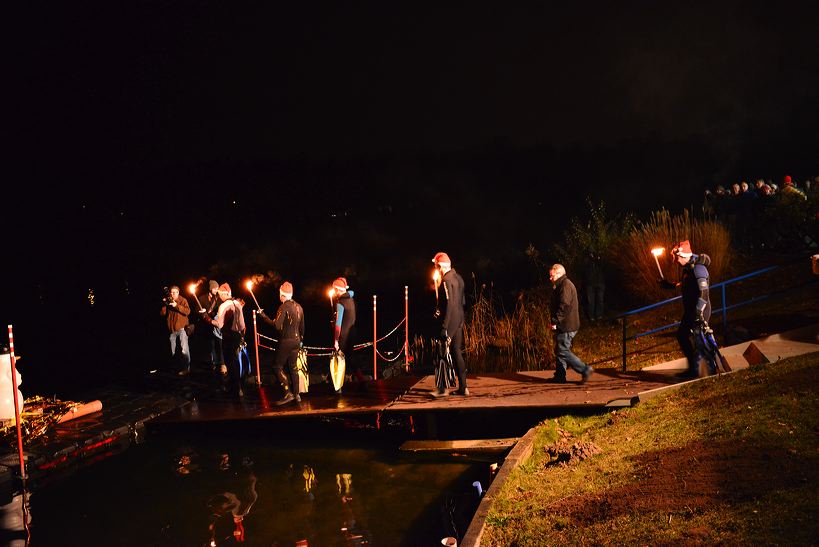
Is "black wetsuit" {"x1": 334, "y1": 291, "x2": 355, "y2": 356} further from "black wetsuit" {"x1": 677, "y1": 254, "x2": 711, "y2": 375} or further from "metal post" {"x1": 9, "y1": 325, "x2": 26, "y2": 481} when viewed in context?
"black wetsuit" {"x1": 677, "y1": 254, "x2": 711, "y2": 375}

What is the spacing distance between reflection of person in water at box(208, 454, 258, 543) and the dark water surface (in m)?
0.01

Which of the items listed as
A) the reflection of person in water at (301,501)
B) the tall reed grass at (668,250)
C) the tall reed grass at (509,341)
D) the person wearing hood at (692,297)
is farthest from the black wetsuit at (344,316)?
the tall reed grass at (668,250)

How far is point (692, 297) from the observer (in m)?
9.90

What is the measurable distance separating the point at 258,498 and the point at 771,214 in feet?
49.3

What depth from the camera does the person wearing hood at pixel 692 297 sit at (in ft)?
32.2

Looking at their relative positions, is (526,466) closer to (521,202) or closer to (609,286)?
(609,286)

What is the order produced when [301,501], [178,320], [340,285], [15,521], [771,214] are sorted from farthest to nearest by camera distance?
[771,214], [178,320], [340,285], [301,501], [15,521]

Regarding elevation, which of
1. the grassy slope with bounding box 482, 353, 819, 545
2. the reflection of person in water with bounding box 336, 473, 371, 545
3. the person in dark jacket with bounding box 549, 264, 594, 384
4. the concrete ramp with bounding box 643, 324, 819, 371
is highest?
the person in dark jacket with bounding box 549, 264, 594, 384

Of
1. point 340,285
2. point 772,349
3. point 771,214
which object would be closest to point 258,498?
point 340,285

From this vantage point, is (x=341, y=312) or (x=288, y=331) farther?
(x=341, y=312)

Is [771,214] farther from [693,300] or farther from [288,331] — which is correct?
[288,331]

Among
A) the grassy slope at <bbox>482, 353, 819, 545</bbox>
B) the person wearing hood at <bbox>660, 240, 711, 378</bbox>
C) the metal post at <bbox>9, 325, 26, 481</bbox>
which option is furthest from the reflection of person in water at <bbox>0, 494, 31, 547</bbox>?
the person wearing hood at <bbox>660, 240, 711, 378</bbox>

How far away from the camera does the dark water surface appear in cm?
725

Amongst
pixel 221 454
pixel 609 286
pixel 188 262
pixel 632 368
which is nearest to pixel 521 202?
pixel 188 262
